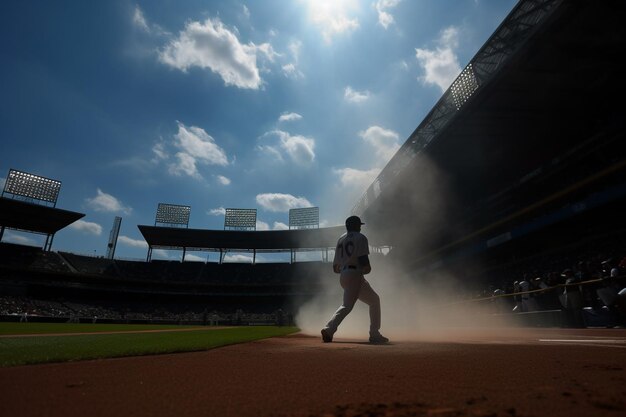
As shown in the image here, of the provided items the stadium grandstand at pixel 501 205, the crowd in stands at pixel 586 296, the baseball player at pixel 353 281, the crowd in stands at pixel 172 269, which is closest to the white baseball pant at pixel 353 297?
the baseball player at pixel 353 281

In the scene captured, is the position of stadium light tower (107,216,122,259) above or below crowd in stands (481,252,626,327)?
above

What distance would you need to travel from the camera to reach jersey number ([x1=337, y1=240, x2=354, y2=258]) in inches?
174

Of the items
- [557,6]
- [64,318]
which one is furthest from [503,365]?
[64,318]

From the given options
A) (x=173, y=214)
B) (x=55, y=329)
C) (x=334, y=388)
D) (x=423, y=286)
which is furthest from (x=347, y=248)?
(x=173, y=214)

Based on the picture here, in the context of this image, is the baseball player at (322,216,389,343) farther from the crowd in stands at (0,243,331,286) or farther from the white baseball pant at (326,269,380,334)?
the crowd in stands at (0,243,331,286)

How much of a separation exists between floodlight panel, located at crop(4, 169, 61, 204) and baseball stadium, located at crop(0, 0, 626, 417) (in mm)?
145

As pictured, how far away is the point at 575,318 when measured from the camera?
701cm

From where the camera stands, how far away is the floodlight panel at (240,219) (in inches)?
1684

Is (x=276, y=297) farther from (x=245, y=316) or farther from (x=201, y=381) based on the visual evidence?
(x=201, y=381)

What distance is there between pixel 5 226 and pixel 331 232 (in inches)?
1400

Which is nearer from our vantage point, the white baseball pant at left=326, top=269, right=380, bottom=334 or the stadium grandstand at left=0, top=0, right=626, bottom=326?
the white baseball pant at left=326, top=269, right=380, bottom=334

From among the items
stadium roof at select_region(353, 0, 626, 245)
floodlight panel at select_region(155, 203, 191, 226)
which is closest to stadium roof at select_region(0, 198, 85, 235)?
floodlight panel at select_region(155, 203, 191, 226)

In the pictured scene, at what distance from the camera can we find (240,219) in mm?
43094

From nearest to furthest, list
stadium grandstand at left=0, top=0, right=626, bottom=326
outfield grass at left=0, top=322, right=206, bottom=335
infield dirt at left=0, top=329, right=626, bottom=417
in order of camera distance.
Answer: infield dirt at left=0, top=329, right=626, bottom=417 < outfield grass at left=0, top=322, right=206, bottom=335 < stadium grandstand at left=0, top=0, right=626, bottom=326
